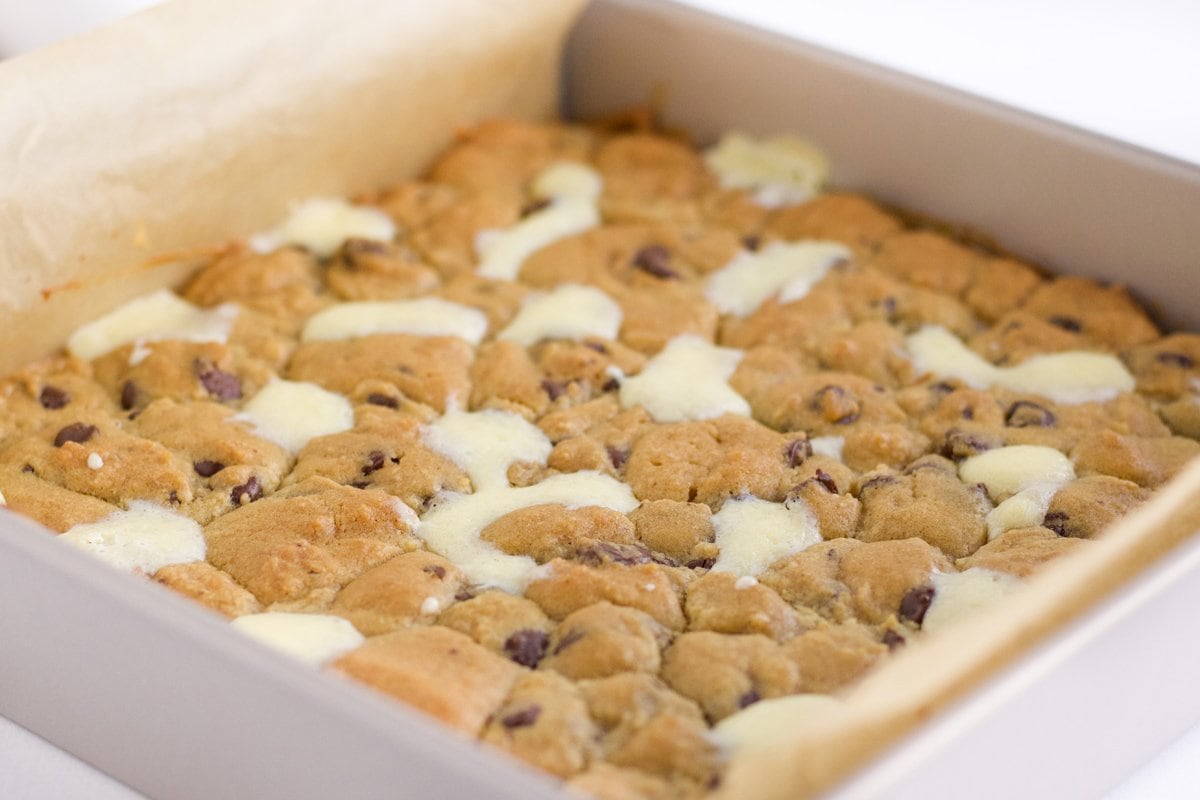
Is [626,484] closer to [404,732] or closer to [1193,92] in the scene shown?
[404,732]

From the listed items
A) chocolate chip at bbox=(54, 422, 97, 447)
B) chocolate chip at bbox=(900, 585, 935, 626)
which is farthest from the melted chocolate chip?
chocolate chip at bbox=(54, 422, 97, 447)

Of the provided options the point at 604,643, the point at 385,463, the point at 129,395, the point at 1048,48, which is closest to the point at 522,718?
the point at 604,643

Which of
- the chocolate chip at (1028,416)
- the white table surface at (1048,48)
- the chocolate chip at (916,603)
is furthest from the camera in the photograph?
the white table surface at (1048,48)

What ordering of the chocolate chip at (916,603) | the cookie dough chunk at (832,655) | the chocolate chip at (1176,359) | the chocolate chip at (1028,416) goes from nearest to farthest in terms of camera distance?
the cookie dough chunk at (832,655)
the chocolate chip at (916,603)
the chocolate chip at (1028,416)
the chocolate chip at (1176,359)

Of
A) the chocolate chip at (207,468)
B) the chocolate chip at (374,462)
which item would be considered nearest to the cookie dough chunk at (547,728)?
the chocolate chip at (374,462)

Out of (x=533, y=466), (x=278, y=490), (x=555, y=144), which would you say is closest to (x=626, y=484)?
(x=533, y=466)

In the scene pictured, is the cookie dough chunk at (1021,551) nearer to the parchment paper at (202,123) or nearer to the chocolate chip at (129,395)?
the chocolate chip at (129,395)

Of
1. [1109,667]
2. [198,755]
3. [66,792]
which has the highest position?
[1109,667]
